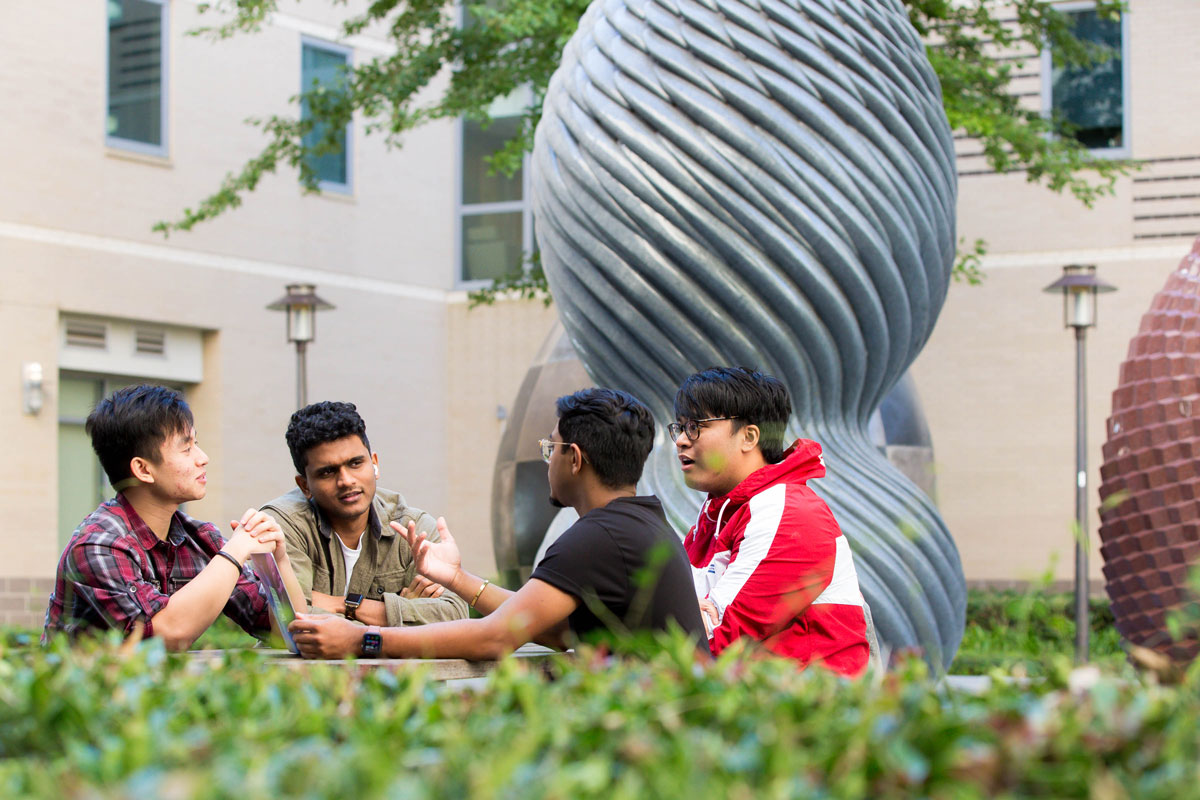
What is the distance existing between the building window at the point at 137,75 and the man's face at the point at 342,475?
12346mm

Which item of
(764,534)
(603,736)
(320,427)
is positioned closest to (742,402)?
(764,534)

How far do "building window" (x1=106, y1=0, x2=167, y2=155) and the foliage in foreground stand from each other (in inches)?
570

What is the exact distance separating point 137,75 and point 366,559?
500 inches

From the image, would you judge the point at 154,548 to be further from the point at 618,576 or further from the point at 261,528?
the point at 618,576

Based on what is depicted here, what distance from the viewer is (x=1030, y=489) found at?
15.5m

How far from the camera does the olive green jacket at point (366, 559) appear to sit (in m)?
3.90

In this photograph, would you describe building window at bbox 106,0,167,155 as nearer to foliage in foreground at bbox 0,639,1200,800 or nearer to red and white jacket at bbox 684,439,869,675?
red and white jacket at bbox 684,439,869,675

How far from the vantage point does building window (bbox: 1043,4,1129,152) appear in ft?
52.2

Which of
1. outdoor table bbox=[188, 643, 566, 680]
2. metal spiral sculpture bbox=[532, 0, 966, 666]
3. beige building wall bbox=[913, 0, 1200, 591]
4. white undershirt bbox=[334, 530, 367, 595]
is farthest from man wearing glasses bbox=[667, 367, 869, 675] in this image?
beige building wall bbox=[913, 0, 1200, 591]

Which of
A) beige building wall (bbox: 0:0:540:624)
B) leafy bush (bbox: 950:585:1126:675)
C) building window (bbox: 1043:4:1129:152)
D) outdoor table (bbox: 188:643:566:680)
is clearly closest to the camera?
outdoor table (bbox: 188:643:566:680)

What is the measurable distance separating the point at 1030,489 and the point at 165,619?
13394mm

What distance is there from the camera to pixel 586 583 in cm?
305

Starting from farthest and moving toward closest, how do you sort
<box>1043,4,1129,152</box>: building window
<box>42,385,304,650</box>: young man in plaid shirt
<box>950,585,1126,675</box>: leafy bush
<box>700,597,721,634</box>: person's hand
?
<box>1043,4,1129,152</box>: building window, <box>950,585,1126,675</box>: leafy bush, <box>700,597,721,634</box>: person's hand, <box>42,385,304,650</box>: young man in plaid shirt

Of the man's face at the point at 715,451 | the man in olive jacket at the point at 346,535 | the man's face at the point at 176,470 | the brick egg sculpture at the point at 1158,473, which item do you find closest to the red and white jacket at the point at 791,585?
the man's face at the point at 715,451
